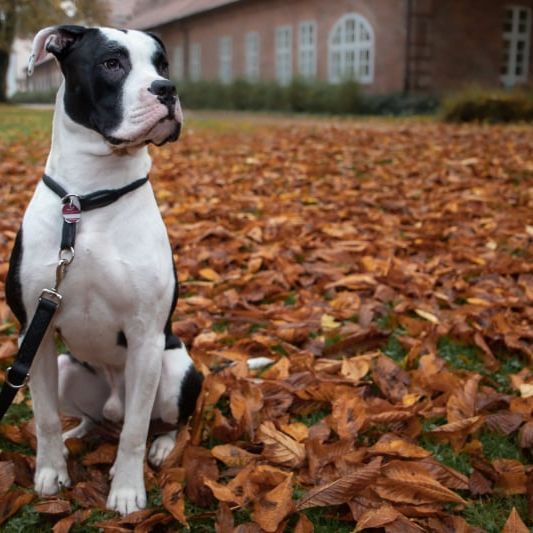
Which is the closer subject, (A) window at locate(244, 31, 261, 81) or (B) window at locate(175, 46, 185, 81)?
(A) window at locate(244, 31, 261, 81)

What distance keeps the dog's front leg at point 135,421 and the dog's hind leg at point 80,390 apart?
15.0 inches

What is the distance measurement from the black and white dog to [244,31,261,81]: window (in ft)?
94.7

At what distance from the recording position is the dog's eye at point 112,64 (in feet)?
6.92

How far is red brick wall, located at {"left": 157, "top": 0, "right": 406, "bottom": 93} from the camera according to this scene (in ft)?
77.8

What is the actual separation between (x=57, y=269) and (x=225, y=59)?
106 ft

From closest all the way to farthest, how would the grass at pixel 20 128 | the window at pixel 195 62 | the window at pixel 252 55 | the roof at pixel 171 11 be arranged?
1. the grass at pixel 20 128
2. the window at pixel 252 55
3. the roof at pixel 171 11
4. the window at pixel 195 62

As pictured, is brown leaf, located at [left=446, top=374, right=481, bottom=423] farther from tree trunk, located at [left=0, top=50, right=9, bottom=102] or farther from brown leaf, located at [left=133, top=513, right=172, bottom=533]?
tree trunk, located at [left=0, top=50, right=9, bottom=102]

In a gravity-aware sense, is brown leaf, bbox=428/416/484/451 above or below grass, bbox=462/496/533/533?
above

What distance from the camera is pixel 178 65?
122ft

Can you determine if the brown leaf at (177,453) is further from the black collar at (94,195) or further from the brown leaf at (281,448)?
the black collar at (94,195)

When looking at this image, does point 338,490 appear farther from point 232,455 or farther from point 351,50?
point 351,50

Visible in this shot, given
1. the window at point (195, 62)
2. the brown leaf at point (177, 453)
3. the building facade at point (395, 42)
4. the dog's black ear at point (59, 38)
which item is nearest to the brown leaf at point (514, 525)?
the brown leaf at point (177, 453)

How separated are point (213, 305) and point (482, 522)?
2.21 m

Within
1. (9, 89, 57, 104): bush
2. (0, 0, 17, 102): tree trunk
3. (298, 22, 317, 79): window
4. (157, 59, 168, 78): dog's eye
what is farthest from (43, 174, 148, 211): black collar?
(9, 89, 57, 104): bush
